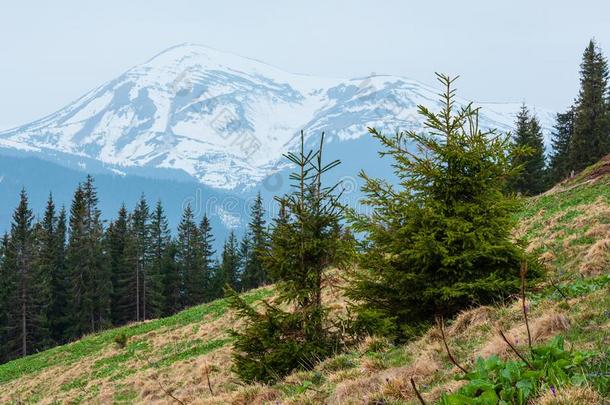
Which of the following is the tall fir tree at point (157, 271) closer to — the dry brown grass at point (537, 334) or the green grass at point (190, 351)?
the green grass at point (190, 351)

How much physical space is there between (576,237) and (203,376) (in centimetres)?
1201

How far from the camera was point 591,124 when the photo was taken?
5022 centimetres

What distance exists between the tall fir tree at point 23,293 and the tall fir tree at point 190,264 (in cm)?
2013

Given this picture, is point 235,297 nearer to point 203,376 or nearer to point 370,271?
point 370,271

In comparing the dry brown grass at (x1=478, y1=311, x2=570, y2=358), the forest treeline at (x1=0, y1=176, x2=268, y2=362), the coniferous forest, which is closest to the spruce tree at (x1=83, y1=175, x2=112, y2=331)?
the forest treeline at (x1=0, y1=176, x2=268, y2=362)

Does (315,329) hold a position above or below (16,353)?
above

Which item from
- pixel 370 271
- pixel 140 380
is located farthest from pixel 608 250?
pixel 140 380

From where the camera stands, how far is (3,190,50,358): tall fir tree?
5847cm

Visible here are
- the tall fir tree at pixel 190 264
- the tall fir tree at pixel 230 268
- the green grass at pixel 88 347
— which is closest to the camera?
the green grass at pixel 88 347

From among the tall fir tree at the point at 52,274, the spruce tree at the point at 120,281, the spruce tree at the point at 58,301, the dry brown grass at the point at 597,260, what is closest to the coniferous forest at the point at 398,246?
the dry brown grass at the point at 597,260

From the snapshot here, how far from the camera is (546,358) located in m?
4.36

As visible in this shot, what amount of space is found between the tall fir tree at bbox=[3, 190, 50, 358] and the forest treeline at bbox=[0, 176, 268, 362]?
111 mm

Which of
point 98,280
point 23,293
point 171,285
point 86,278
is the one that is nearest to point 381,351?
point 23,293

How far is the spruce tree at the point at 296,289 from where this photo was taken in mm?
9195
